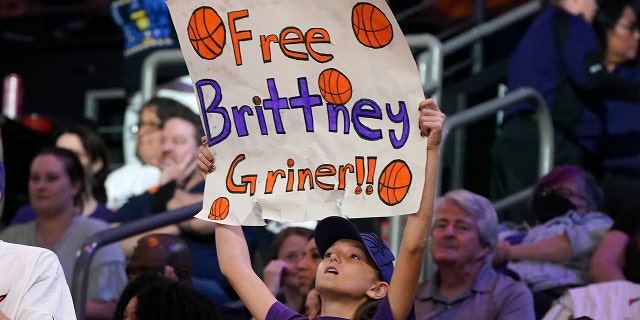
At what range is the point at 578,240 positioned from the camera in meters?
6.31

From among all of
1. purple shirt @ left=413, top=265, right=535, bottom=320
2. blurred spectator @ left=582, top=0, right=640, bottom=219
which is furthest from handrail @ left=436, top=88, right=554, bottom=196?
purple shirt @ left=413, top=265, right=535, bottom=320

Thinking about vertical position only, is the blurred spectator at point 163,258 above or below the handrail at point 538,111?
below

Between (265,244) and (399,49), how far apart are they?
109 inches

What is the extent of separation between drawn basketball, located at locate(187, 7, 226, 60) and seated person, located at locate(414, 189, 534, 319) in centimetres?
151

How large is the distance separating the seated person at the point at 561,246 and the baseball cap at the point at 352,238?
1619mm

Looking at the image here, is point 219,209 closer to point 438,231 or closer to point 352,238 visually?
point 352,238

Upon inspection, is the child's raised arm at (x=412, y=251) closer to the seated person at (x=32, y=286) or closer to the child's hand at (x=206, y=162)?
the child's hand at (x=206, y=162)

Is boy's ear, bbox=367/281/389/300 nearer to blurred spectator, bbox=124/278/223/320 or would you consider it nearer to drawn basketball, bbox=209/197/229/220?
drawn basketball, bbox=209/197/229/220

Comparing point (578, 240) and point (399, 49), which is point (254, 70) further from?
point (578, 240)

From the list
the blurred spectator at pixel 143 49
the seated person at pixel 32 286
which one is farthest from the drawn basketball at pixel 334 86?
the blurred spectator at pixel 143 49

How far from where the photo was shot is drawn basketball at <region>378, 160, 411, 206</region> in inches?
174

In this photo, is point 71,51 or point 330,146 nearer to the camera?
point 330,146

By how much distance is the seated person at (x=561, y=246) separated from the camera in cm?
629

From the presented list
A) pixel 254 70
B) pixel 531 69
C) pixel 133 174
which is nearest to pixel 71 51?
pixel 133 174
